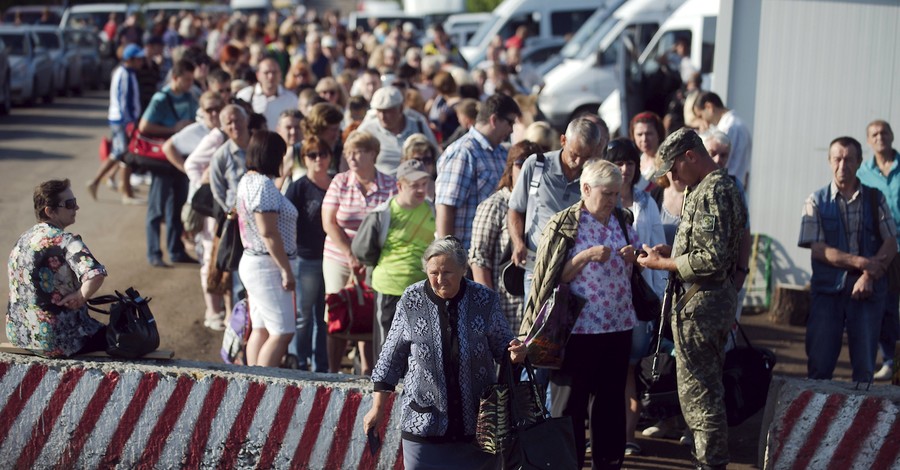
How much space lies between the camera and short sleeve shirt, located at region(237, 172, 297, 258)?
7598mm

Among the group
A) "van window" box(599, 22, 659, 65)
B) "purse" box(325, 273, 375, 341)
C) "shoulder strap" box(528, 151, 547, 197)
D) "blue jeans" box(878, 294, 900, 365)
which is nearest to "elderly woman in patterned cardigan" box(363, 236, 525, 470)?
"shoulder strap" box(528, 151, 547, 197)

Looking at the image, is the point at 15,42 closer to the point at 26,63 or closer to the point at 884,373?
the point at 26,63

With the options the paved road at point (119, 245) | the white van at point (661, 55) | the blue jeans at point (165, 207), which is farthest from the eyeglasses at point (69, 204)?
the white van at point (661, 55)

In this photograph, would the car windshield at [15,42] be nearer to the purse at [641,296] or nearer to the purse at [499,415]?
the purse at [641,296]

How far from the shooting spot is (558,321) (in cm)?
620

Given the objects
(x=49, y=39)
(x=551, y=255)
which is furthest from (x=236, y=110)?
(x=49, y=39)

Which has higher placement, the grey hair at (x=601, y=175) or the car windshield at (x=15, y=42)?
the car windshield at (x=15, y=42)

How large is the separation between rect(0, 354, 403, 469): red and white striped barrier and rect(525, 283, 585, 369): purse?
788mm

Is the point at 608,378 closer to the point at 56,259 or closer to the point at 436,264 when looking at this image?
the point at 436,264

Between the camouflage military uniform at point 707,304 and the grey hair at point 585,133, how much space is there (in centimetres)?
83

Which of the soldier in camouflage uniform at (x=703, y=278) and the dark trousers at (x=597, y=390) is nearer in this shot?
the soldier in camouflage uniform at (x=703, y=278)

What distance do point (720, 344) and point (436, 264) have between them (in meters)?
1.67

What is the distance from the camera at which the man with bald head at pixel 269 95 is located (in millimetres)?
12445

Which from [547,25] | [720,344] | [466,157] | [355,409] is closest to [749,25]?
[466,157]
